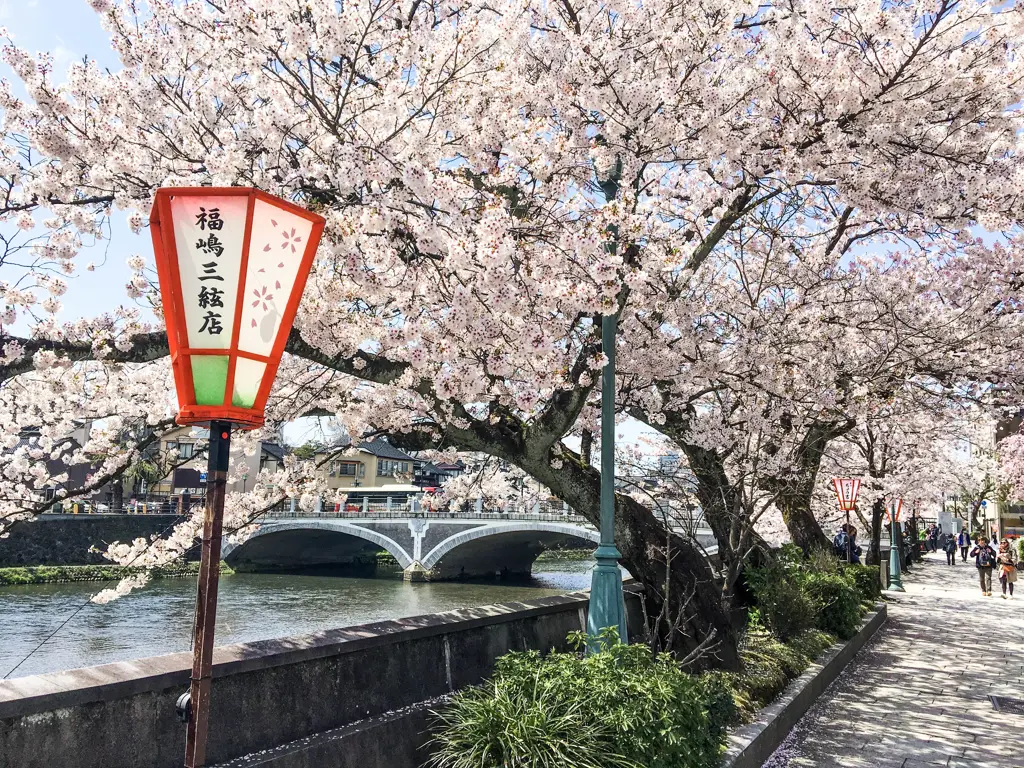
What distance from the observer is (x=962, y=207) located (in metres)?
6.89

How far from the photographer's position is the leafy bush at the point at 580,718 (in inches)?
153

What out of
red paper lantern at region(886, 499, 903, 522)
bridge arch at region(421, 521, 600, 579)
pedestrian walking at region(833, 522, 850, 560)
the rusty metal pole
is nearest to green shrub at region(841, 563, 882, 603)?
pedestrian walking at region(833, 522, 850, 560)

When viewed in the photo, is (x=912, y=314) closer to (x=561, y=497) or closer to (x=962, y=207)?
(x=962, y=207)

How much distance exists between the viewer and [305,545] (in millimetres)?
47875

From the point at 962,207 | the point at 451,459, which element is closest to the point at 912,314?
the point at 962,207

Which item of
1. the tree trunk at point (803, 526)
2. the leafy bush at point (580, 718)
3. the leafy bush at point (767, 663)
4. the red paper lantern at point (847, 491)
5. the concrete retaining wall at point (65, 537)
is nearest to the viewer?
the leafy bush at point (580, 718)

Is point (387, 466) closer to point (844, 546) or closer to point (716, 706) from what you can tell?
point (844, 546)

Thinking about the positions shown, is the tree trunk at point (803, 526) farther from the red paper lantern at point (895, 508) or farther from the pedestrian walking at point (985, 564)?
the pedestrian walking at point (985, 564)

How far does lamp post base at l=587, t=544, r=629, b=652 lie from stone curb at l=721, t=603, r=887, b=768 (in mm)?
1096

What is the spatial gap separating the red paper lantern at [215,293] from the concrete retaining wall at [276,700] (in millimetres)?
1409

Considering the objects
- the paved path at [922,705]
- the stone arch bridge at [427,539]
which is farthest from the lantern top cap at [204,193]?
the stone arch bridge at [427,539]

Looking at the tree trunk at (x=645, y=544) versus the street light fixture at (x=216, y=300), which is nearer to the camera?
the street light fixture at (x=216, y=300)

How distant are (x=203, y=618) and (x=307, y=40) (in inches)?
149

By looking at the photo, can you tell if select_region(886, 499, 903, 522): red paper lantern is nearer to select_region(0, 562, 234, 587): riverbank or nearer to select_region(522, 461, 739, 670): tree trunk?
select_region(522, 461, 739, 670): tree trunk
